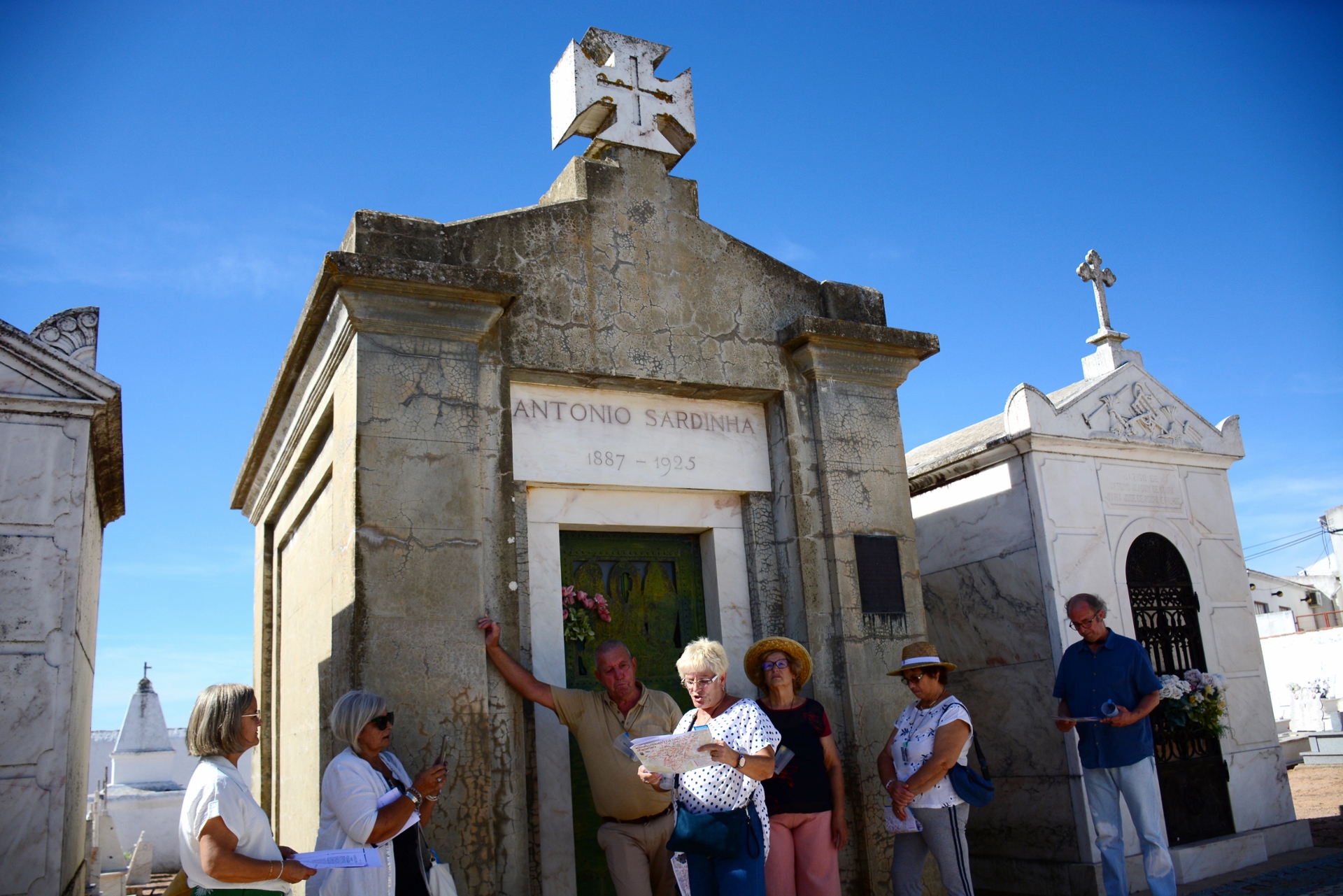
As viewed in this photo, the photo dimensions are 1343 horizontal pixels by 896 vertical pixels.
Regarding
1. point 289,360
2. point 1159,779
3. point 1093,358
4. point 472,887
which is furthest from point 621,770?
point 1093,358

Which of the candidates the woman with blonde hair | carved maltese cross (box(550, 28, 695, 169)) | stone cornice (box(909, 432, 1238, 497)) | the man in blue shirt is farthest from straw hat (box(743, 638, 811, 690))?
carved maltese cross (box(550, 28, 695, 169))

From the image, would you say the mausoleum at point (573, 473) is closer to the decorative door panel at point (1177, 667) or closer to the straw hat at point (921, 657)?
the straw hat at point (921, 657)

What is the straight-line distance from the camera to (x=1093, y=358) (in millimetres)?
9109

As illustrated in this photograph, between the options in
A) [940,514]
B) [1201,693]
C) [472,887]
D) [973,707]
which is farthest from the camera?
[940,514]

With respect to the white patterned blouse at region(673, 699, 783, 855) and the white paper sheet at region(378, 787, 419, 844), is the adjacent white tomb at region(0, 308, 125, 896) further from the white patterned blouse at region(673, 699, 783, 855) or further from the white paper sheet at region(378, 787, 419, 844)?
the white patterned blouse at region(673, 699, 783, 855)

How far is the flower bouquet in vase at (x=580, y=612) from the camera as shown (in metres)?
5.95

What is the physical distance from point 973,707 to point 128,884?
860cm

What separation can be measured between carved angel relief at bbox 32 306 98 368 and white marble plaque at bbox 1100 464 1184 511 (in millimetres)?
7460

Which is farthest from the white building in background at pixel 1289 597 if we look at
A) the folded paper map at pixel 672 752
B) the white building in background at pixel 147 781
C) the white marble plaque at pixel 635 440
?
the folded paper map at pixel 672 752

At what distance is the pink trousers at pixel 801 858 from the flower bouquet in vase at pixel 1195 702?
3858 millimetres

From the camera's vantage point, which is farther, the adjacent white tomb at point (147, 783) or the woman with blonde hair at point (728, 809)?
the adjacent white tomb at point (147, 783)

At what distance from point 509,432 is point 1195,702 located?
5.73 metres

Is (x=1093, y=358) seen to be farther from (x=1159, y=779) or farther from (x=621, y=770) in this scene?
(x=621, y=770)

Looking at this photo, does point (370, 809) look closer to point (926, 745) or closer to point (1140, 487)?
point (926, 745)
